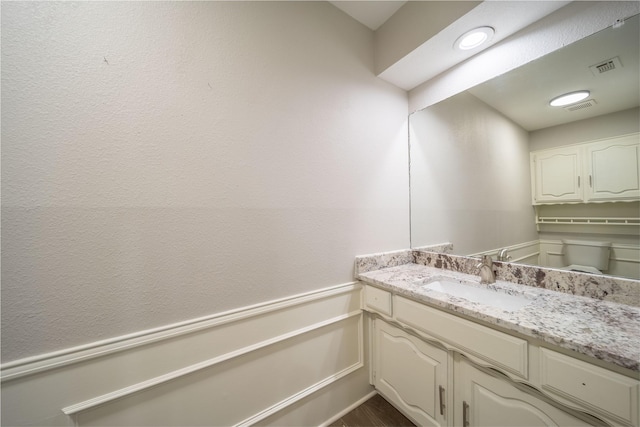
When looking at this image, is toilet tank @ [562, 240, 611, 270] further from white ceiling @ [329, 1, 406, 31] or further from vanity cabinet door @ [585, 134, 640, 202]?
white ceiling @ [329, 1, 406, 31]

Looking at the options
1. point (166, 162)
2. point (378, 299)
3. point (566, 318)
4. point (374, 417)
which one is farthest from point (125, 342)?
point (566, 318)

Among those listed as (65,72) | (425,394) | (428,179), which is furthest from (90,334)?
(428,179)

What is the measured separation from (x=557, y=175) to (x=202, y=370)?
76.7 inches

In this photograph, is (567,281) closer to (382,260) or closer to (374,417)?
(382,260)

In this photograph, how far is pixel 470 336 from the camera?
35.1 inches

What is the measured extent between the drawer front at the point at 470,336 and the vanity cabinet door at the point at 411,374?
131 mm

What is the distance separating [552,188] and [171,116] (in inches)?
73.4

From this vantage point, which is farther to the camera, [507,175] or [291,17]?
[507,175]

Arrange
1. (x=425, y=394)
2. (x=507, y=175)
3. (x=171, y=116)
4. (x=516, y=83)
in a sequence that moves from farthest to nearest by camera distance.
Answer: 1. (x=507, y=175)
2. (x=516, y=83)
3. (x=425, y=394)
4. (x=171, y=116)

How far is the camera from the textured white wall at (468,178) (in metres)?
1.28

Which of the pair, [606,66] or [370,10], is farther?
[370,10]

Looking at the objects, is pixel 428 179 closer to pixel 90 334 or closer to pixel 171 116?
pixel 171 116

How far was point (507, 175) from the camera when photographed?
1327 mm

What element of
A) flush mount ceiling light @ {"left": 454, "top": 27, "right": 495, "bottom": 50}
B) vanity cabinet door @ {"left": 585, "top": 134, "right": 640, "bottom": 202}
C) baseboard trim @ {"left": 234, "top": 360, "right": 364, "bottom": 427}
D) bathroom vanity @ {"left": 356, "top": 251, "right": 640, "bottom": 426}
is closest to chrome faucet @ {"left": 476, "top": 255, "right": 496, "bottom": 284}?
bathroom vanity @ {"left": 356, "top": 251, "right": 640, "bottom": 426}
